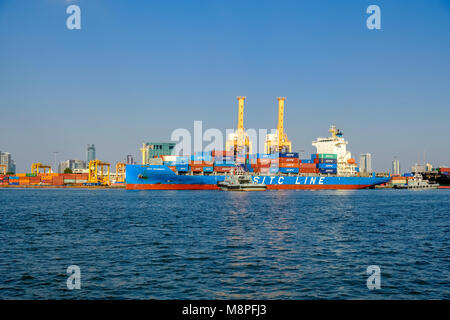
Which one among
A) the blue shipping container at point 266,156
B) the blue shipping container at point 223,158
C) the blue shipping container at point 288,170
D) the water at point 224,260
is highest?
the blue shipping container at point 266,156

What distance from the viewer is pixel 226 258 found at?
15.2 meters

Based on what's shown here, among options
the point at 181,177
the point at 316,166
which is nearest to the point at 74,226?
the point at 181,177

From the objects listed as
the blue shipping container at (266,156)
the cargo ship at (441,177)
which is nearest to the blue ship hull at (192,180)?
the blue shipping container at (266,156)

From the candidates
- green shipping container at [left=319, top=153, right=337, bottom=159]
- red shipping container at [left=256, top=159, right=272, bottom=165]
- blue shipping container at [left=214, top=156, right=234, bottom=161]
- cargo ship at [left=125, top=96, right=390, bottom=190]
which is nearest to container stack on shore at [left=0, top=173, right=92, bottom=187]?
cargo ship at [left=125, top=96, right=390, bottom=190]

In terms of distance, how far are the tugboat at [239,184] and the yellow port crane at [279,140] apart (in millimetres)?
21417

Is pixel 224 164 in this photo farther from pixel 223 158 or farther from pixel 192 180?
pixel 192 180

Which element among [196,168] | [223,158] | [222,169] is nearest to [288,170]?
[223,158]

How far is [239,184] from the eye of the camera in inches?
3145

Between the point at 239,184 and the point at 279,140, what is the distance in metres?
27.4

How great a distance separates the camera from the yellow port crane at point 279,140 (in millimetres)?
102812

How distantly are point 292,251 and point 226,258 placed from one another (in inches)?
124

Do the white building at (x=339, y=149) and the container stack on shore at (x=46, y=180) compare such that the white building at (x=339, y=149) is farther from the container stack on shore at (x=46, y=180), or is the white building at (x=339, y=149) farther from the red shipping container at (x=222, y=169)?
the container stack on shore at (x=46, y=180)
